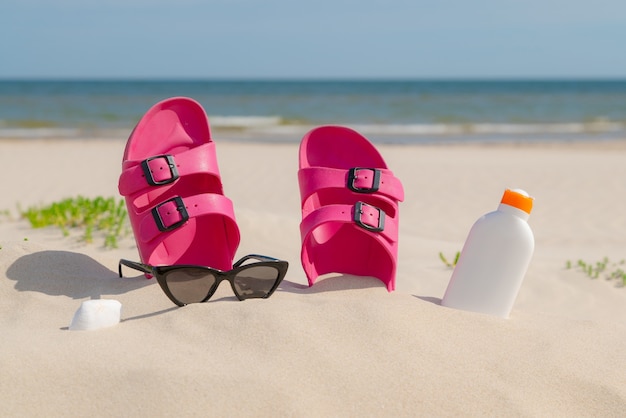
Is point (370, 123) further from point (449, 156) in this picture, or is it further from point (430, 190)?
point (430, 190)

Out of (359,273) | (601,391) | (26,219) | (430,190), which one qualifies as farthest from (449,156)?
(601,391)

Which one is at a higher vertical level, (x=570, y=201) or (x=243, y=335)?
(x=243, y=335)

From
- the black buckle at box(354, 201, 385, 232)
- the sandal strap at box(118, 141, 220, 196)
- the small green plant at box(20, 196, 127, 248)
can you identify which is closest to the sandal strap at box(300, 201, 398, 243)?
the black buckle at box(354, 201, 385, 232)

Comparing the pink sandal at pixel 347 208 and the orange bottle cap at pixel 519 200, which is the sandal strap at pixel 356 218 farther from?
the orange bottle cap at pixel 519 200

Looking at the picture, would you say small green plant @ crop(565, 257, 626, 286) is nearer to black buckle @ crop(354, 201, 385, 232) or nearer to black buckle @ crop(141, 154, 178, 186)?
black buckle @ crop(354, 201, 385, 232)

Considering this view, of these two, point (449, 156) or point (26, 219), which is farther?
point (449, 156)

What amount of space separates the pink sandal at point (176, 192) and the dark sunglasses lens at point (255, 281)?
385mm

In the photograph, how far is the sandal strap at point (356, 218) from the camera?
279 cm

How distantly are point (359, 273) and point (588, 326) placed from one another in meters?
0.98

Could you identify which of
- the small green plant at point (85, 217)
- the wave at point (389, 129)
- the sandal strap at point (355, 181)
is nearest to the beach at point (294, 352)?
the sandal strap at point (355, 181)

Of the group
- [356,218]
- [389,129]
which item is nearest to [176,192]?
[356,218]

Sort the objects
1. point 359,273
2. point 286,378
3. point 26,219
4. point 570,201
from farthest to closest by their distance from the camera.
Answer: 1. point 570,201
2. point 26,219
3. point 359,273
4. point 286,378

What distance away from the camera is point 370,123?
21.4 meters

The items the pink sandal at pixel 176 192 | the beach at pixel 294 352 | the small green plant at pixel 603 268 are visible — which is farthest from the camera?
the small green plant at pixel 603 268
